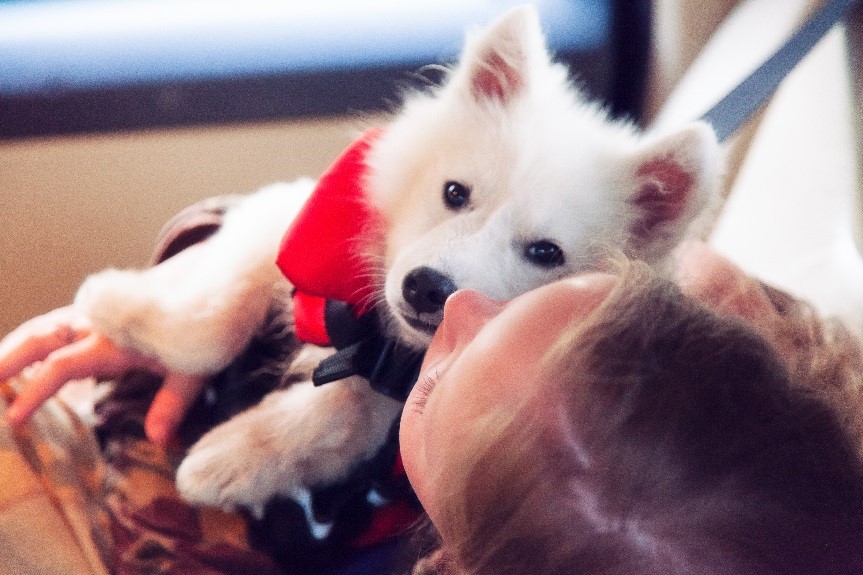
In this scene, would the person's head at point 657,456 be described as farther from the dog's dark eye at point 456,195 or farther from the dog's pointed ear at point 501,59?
the dog's pointed ear at point 501,59

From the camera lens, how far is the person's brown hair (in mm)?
417

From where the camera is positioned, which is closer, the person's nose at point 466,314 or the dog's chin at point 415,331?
the person's nose at point 466,314

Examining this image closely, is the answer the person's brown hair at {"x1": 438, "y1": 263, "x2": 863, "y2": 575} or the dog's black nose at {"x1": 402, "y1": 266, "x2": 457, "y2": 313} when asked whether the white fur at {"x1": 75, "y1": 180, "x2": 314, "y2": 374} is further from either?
the person's brown hair at {"x1": 438, "y1": 263, "x2": 863, "y2": 575}

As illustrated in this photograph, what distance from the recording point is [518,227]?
0.71 m

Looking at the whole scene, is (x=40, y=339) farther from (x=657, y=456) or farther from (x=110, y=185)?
(x=657, y=456)

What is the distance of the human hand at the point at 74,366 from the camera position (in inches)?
32.1

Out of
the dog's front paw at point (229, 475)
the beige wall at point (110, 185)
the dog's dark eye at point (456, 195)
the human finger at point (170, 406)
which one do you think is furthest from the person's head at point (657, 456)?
the beige wall at point (110, 185)

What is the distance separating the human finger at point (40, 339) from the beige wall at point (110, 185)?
1.70 ft

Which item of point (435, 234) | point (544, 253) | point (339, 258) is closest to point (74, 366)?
point (339, 258)

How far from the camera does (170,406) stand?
0.88m

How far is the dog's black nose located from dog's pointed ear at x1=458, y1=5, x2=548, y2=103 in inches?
10.8

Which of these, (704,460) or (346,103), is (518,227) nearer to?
(704,460)

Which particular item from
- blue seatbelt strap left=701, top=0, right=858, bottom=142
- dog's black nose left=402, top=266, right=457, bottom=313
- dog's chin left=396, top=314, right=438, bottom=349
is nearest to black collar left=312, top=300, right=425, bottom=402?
dog's chin left=396, top=314, right=438, bottom=349

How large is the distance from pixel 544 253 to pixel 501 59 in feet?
0.83
